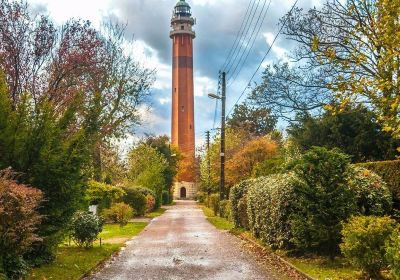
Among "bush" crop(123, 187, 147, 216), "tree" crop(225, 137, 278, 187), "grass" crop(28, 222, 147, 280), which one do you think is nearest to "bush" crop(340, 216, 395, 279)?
"grass" crop(28, 222, 147, 280)

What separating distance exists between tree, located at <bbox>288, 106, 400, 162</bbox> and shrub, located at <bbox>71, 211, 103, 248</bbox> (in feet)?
41.0

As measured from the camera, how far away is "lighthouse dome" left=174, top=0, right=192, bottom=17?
95188 millimetres

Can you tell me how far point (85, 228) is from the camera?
1625 cm

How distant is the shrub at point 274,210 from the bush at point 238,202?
445 centimetres

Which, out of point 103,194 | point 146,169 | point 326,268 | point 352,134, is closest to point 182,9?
point 146,169

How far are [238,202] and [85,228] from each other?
33.1 feet

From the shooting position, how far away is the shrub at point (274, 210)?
46.7 feet

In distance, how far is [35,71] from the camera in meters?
19.7

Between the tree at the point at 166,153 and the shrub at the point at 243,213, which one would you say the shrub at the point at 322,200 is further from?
the tree at the point at 166,153

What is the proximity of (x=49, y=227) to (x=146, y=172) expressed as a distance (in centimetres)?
4606

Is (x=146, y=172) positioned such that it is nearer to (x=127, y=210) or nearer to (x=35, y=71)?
(x=127, y=210)

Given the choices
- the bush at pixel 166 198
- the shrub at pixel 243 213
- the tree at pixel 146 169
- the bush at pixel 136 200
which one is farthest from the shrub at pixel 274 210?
the bush at pixel 166 198

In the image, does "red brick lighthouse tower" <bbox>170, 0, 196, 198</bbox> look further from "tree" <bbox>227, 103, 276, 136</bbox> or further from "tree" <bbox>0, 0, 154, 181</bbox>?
"tree" <bbox>0, 0, 154, 181</bbox>

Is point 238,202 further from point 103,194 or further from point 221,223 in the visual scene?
point 103,194
